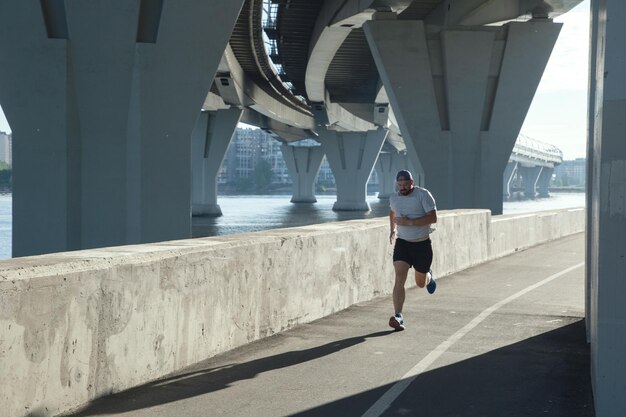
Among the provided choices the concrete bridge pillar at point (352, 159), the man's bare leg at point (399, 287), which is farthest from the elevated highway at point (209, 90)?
the concrete bridge pillar at point (352, 159)

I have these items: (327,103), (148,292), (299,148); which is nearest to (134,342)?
(148,292)

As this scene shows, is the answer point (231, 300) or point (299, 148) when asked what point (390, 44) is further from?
point (299, 148)

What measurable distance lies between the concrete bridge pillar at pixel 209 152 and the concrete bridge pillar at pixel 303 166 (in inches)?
1538

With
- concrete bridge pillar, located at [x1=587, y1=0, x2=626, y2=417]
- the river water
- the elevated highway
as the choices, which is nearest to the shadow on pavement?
the elevated highway

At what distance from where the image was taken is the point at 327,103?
64.3 m

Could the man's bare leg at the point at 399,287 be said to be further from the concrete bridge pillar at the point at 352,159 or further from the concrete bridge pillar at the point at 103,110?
the concrete bridge pillar at the point at 352,159

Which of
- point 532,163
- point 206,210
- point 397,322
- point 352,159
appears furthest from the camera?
point 532,163

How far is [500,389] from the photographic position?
6906 millimetres

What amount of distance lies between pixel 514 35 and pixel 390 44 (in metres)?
3.96

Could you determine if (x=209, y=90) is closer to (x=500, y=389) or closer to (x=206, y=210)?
(x=500, y=389)

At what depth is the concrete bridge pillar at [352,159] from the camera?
82688mm

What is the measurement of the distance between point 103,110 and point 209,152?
179ft

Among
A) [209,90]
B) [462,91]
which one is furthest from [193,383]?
[462,91]

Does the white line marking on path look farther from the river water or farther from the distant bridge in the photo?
the distant bridge
